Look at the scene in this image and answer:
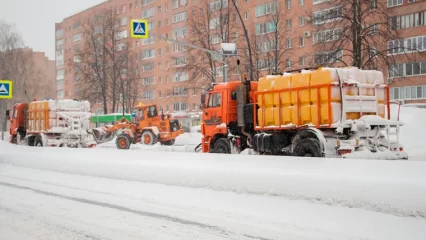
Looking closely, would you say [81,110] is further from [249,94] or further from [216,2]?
[216,2]

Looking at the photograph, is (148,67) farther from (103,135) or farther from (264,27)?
(103,135)

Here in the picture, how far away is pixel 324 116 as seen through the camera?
13.8 metres

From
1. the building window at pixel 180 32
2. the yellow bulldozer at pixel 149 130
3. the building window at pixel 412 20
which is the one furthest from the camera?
the building window at pixel 180 32

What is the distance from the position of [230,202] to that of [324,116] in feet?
21.6

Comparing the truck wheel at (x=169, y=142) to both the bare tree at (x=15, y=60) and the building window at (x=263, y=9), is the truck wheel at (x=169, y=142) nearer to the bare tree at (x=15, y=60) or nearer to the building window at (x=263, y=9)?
the building window at (x=263, y=9)

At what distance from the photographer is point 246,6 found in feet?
205

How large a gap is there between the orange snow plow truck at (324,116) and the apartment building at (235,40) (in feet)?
46.9

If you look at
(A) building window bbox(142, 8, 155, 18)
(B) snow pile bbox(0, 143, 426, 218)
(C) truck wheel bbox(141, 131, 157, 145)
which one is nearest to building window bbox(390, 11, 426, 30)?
(C) truck wheel bbox(141, 131, 157, 145)

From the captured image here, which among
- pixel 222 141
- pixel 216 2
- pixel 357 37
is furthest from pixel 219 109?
pixel 216 2

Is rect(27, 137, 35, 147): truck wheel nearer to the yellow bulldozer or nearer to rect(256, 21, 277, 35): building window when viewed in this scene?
the yellow bulldozer

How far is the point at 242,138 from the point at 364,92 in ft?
17.5

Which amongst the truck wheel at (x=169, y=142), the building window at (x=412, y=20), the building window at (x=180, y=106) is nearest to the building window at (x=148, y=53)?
the building window at (x=180, y=106)

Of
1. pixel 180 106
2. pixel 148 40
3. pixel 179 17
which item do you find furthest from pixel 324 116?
pixel 148 40

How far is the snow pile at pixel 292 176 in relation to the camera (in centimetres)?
677
